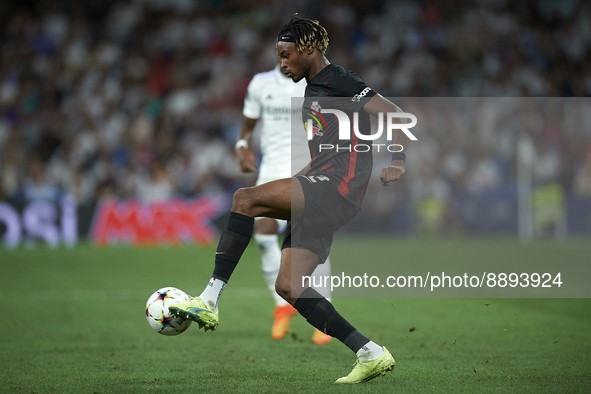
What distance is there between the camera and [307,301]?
396cm

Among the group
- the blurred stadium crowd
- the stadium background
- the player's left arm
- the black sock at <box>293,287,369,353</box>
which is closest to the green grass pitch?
Answer: the stadium background

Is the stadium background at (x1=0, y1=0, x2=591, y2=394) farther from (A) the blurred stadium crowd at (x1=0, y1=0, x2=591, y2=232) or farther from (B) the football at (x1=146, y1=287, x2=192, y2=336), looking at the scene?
(B) the football at (x1=146, y1=287, x2=192, y2=336)

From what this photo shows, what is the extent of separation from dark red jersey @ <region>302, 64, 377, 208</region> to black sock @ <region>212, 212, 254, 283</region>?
0.43 meters

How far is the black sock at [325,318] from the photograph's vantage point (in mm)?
3918

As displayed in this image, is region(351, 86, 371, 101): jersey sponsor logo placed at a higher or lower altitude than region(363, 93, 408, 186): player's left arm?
higher

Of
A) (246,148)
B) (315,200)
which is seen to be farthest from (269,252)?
(315,200)

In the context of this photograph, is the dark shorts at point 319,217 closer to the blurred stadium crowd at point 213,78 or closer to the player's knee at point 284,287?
the player's knee at point 284,287

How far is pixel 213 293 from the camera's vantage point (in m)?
3.86

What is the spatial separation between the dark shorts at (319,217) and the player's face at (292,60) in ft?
2.04

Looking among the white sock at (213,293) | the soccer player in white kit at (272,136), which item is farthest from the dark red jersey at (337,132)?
the soccer player in white kit at (272,136)

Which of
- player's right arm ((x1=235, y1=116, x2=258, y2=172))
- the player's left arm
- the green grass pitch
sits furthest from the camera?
player's right arm ((x1=235, y1=116, x2=258, y2=172))

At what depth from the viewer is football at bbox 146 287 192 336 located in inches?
152

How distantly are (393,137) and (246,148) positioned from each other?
2046mm

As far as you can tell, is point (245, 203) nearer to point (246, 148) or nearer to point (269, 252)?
point (246, 148)
